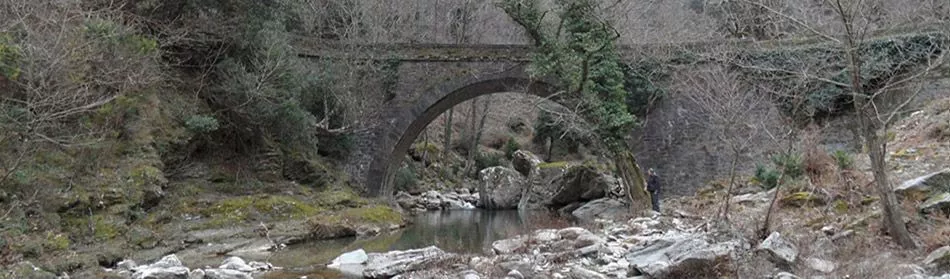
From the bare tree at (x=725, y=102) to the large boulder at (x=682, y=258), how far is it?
6831 mm

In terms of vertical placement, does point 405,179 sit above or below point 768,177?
below

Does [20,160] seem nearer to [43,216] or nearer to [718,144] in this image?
[43,216]

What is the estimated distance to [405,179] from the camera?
96.6ft

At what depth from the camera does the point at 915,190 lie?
866 centimetres

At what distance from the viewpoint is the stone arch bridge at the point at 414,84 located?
22125 millimetres

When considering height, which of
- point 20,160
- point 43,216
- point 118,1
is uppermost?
point 118,1

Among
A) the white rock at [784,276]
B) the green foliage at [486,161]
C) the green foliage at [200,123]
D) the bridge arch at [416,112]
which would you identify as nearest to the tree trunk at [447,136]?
the green foliage at [486,161]

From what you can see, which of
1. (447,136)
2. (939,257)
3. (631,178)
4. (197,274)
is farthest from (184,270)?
(447,136)

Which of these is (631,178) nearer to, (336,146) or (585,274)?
(336,146)

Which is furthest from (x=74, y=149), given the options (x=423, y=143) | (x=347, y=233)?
(x=423, y=143)

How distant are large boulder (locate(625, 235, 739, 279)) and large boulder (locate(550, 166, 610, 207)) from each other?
17227 millimetres

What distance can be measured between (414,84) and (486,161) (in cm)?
1317

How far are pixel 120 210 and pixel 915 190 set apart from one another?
11668 mm

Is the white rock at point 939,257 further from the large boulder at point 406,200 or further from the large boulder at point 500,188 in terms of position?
the large boulder at point 500,188
